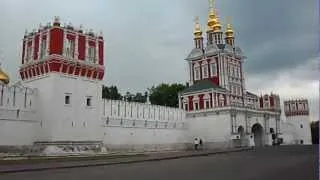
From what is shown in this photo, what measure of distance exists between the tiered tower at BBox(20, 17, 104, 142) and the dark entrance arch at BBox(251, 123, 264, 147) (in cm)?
2981

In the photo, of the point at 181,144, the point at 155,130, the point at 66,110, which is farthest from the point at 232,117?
the point at 66,110

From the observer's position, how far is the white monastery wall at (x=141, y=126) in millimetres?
40656

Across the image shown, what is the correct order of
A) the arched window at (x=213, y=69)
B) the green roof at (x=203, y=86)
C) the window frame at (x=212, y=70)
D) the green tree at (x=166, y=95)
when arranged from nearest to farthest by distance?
the green roof at (x=203, y=86)
the window frame at (x=212, y=70)
the arched window at (x=213, y=69)
the green tree at (x=166, y=95)

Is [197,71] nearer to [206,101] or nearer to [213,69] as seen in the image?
[213,69]

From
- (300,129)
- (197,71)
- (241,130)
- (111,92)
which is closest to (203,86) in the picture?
(197,71)

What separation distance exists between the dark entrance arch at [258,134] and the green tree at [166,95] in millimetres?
14663

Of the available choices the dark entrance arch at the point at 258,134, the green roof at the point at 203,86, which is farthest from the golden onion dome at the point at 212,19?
the dark entrance arch at the point at 258,134

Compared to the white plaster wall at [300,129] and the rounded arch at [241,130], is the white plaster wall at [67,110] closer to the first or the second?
the rounded arch at [241,130]

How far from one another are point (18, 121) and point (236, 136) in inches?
1154

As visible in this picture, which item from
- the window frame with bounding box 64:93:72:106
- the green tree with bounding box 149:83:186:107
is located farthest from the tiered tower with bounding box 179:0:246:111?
the window frame with bounding box 64:93:72:106

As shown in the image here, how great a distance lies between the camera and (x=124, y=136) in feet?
138

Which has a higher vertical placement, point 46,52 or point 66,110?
point 46,52

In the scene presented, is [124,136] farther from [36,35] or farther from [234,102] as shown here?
[234,102]

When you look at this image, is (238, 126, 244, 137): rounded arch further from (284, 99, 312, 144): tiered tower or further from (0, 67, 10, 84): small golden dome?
(0, 67, 10, 84): small golden dome
